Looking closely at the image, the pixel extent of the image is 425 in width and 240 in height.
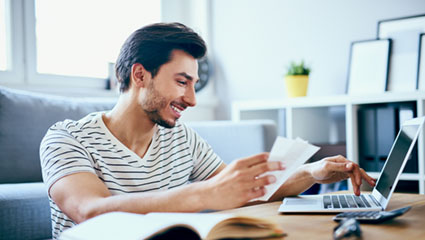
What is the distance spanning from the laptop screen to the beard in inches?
24.8

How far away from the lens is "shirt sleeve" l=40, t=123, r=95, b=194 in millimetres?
1063

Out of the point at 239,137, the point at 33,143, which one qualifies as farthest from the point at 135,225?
the point at 239,137

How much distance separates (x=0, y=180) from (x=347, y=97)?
169 centimetres

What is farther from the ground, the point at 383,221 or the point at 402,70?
the point at 402,70

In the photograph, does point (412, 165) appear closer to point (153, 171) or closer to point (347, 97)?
point (347, 97)

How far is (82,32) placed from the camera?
105 inches

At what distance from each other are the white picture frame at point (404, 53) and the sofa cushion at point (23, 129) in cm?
175

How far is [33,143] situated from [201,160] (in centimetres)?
69

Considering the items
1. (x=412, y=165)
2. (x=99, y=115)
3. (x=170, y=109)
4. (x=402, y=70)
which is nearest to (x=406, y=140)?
(x=170, y=109)

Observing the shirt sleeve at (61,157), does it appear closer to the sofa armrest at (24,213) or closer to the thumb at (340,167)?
the sofa armrest at (24,213)

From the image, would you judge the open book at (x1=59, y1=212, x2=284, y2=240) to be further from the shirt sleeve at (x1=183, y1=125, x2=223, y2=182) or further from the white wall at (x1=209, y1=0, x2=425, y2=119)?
the white wall at (x1=209, y1=0, x2=425, y2=119)

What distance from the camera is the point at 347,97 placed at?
2.35m

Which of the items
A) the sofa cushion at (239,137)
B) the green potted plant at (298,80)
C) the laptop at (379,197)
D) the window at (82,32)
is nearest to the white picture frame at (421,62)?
the green potted plant at (298,80)

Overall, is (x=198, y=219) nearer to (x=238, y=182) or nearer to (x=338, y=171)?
(x=238, y=182)
